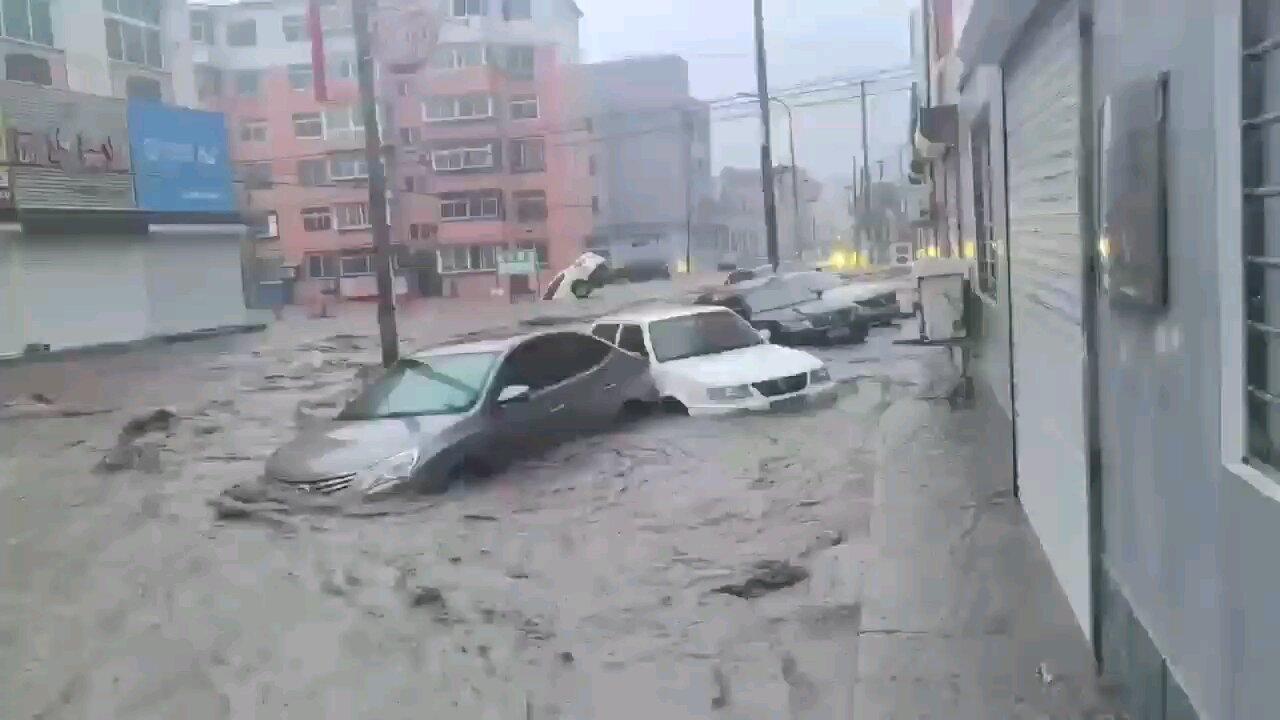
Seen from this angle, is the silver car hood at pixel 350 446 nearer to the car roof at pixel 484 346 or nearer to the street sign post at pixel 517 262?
the car roof at pixel 484 346

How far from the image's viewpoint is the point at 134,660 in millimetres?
5453

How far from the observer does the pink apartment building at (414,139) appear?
18.5 meters

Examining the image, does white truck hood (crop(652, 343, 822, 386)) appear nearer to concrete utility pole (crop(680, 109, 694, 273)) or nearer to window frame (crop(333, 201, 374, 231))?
window frame (crop(333, 201, 374, 231))

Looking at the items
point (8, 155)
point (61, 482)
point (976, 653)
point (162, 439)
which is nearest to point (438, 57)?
point (8, 155)

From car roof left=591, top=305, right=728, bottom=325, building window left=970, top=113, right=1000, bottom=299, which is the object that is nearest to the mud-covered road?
car roof left=591, top=305, right=728, bottom=325

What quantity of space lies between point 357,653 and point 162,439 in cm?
809

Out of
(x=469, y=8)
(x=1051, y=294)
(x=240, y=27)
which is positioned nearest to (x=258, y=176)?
(x=240, y=27)

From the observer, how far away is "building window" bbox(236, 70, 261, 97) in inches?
806

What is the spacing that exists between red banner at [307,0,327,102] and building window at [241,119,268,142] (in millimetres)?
3438

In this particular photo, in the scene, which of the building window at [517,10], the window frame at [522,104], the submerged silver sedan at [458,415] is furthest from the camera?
the building window at [517,10]

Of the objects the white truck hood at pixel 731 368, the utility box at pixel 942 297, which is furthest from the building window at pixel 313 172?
the utility box at pixel 942 297

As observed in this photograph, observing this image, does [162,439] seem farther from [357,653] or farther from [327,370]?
[357,653]

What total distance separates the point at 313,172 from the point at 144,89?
490cm

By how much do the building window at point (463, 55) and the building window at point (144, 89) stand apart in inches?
205
